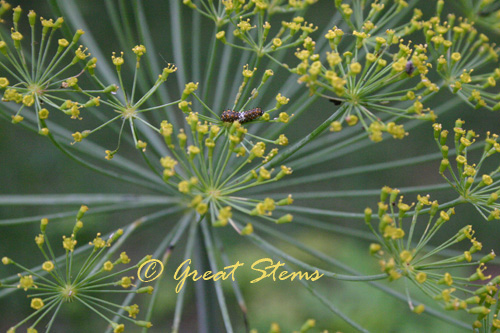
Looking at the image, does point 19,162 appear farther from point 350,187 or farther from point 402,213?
point 402,213

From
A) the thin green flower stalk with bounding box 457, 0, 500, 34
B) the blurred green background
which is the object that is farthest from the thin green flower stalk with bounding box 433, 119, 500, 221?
the blurred green background

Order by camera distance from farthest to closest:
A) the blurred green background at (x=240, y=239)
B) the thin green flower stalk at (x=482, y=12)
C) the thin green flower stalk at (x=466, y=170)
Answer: the blurred green background at (x=240, y=239) < the thin green flower stalk at (x=482, y=12) < the thin green flower stalk at (x=466, y=170)

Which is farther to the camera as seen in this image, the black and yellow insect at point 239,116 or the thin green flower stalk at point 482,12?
the thin green flower stalk at point 482,12

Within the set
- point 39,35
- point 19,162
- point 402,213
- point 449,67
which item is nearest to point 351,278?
point 402,213

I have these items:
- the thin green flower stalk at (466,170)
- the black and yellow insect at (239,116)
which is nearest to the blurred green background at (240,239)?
the thin green flower stalk at (466,170)

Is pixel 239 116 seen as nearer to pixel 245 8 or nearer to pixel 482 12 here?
pixel 245 8

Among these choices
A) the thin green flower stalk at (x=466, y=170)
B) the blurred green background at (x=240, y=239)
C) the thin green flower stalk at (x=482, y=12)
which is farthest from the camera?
the blurred green background at (x=240, y=239)

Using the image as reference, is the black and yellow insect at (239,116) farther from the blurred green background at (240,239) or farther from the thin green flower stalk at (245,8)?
the blurred green background at (240,239)

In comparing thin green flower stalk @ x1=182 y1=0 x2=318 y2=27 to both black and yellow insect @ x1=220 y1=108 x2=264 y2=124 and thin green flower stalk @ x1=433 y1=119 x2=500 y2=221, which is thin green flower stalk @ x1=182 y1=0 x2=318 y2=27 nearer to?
black and yellow insect @ x1=220 y1=108 x2=264 y2=124
